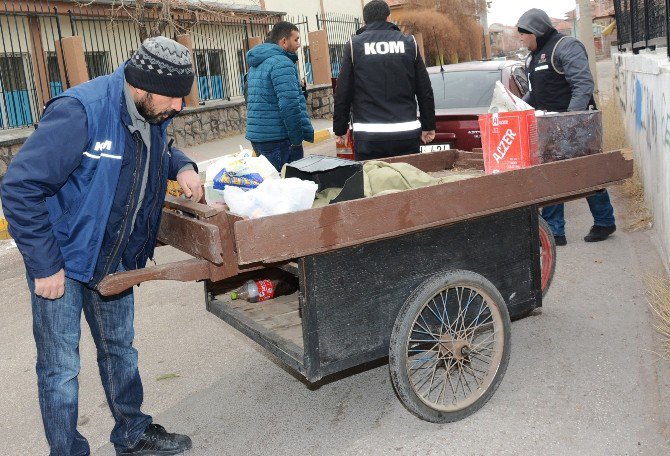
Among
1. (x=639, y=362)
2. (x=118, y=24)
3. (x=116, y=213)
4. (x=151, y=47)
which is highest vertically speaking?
(x=118, y=24)

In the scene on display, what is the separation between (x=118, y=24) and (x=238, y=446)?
47.9 ft

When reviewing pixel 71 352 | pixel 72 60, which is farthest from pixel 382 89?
pixel 72 60

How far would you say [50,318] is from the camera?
10.2 ft

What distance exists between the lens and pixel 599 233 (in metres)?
6.73

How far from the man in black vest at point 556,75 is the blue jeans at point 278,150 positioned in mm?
2288

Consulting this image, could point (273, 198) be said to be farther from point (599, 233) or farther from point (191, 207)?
point (599, 233)

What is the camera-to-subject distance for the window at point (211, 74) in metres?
19.9

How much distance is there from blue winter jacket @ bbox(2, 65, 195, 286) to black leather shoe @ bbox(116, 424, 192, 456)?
2.88ft

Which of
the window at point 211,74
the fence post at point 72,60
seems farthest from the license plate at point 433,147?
the window at point 211,74

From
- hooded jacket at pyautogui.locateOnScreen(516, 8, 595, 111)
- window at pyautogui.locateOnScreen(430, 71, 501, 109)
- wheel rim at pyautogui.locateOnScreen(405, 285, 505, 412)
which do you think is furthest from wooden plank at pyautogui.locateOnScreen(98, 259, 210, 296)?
window at pyautogui.locateOnScreen(430, 71, 501, 109)

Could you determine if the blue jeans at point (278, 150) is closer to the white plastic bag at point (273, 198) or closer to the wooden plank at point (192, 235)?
the wooden plank at point (192, 235)

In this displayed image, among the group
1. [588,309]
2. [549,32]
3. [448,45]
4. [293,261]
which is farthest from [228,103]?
[448,45]

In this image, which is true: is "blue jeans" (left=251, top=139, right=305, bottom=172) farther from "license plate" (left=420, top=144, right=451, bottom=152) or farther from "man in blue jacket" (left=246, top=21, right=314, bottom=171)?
"license plate" (left=420, top=144, right=451, bottom=152)

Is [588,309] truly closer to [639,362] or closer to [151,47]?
[639,362]
